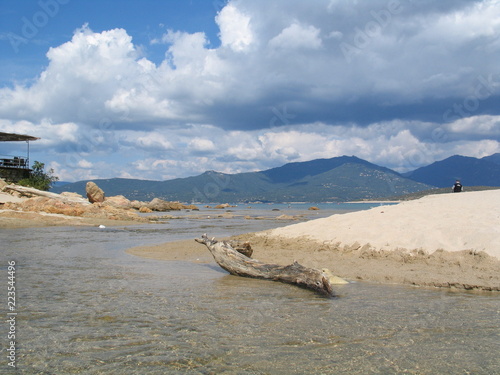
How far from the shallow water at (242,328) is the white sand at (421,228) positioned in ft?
10.6

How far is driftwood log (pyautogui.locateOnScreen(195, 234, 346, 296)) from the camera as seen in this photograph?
9.97m

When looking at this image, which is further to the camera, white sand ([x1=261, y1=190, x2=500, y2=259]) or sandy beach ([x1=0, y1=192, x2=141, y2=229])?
sandy beach ([x1=0, y1=192, x2=141, y2=229])

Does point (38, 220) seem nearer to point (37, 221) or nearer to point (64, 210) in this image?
point (37, 221)

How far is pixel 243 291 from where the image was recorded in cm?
1038

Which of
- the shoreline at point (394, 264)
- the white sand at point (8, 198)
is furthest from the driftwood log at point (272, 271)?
the white sand at point (8, 198)

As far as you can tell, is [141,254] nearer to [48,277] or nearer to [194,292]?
[48,277]

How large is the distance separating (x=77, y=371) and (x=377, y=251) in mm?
10881

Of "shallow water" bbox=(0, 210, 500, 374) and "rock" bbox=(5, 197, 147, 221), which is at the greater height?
"rock" bbox=(5, 197, 147, 221)

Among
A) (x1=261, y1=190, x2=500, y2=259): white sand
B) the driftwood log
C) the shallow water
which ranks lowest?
the shallow water

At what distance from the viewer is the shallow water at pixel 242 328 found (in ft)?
18.6

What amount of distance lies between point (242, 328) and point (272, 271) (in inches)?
175

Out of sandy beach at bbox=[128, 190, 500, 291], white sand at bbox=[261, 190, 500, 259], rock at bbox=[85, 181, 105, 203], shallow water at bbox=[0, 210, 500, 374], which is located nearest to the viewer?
shallow water at bbox=[0, 210, 500, 374]

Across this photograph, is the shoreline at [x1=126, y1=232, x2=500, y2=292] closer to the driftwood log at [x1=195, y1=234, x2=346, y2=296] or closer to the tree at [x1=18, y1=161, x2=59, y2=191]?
the driftwood log at [x1=195, y1=234, x2=346, y2=296]

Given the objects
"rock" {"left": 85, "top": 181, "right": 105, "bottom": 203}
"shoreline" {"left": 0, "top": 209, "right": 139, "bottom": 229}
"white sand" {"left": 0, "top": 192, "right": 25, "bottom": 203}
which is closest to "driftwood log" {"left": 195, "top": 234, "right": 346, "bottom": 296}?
"shoreline" {"left": 0, "top": 209, "right": 139, "bottom": 229}
